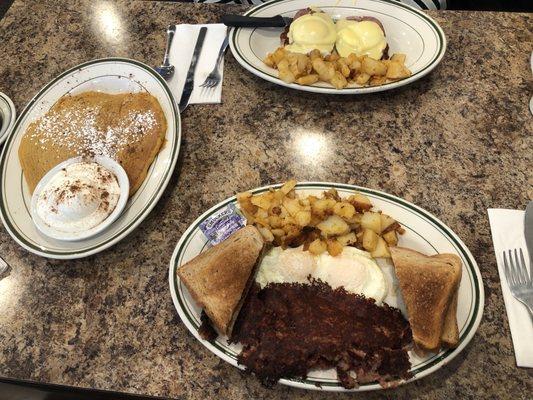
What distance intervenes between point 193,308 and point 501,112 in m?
1.26

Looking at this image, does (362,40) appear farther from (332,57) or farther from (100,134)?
(100,134)

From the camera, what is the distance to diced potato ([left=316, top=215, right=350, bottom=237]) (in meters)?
1.18

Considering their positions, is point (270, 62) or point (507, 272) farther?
point (270, 62)

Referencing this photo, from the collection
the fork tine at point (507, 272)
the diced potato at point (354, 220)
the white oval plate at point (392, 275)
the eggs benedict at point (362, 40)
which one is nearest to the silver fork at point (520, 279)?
the fork tine at point (507, 272)

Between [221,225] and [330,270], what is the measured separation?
0.34 meters

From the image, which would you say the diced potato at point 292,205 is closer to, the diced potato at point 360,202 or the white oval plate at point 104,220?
the diced potato at point 360,202

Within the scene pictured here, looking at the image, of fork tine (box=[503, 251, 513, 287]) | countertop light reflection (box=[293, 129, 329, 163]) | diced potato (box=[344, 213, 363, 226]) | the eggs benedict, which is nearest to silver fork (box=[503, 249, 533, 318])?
fork tine (box=[503, 251, 513, 287])

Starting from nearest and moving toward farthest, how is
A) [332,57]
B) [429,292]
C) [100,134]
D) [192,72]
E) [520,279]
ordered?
[429,292] < [520,279] < [100,134] < [332,57] < [192,72]

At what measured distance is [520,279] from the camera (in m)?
1.16

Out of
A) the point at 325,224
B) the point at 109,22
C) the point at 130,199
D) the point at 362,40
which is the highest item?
the point at 362,40

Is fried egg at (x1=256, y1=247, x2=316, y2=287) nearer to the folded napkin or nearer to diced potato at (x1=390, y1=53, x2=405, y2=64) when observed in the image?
the folded napkin

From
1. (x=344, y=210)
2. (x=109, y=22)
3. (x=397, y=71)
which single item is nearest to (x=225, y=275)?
(x=344, y=210)

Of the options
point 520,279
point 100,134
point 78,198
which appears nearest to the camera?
point 520,279

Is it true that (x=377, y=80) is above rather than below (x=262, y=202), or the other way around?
above
